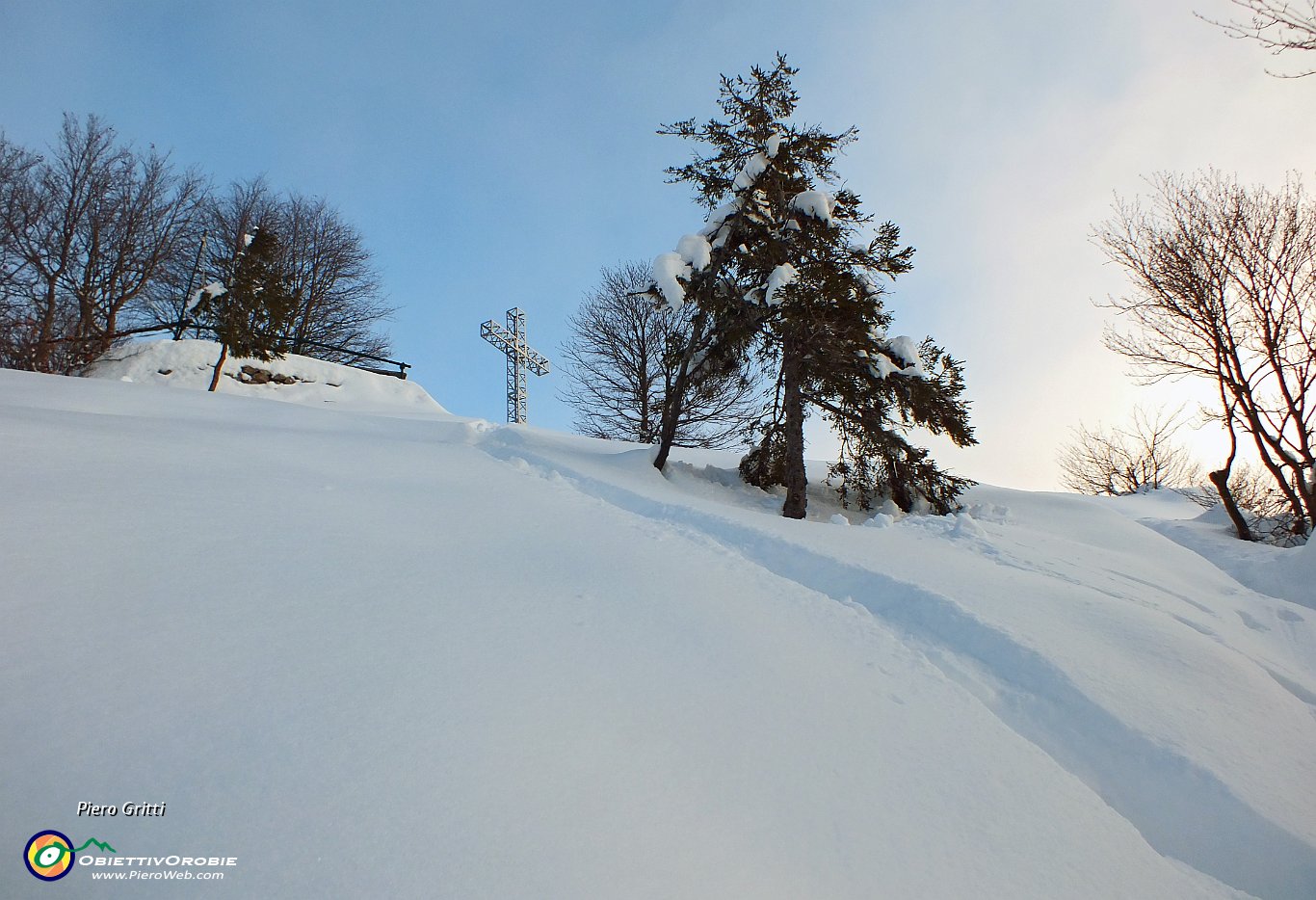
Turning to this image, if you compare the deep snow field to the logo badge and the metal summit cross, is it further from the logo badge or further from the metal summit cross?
the metal summit cross

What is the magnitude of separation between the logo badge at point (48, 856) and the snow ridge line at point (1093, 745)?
10.7 ft

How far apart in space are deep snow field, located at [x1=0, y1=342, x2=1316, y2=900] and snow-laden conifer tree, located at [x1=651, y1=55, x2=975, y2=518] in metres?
4.72

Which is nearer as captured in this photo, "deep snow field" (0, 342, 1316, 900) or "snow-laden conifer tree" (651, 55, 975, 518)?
"deep snow field" (0, 342, 1316, 900)

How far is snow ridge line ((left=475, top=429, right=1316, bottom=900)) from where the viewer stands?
1.91 m

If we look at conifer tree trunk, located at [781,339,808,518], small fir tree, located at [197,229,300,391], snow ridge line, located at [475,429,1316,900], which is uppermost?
small fir tree, located at [197,229,300,391]

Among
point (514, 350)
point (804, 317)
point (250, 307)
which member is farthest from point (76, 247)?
point (804, 317)

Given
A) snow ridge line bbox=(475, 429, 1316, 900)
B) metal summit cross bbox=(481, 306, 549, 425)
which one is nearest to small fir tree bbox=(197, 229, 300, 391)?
metal summit cross bbox=(481, 306, 549, 425)

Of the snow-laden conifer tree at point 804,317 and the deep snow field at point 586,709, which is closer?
the deep snow field at point 586,709

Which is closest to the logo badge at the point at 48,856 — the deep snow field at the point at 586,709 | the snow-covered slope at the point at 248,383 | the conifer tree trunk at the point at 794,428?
the deep snow field at the point at 586,709

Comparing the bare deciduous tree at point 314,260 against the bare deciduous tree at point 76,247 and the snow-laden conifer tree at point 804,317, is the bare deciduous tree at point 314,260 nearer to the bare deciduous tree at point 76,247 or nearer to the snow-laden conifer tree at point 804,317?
the bare deciduous tree at point 76,247

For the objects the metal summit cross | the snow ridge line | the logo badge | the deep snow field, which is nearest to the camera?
the logo badge

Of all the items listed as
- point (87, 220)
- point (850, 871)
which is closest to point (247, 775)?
point (850, 871)

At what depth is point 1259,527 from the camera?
11.3m

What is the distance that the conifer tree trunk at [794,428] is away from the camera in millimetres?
8188
